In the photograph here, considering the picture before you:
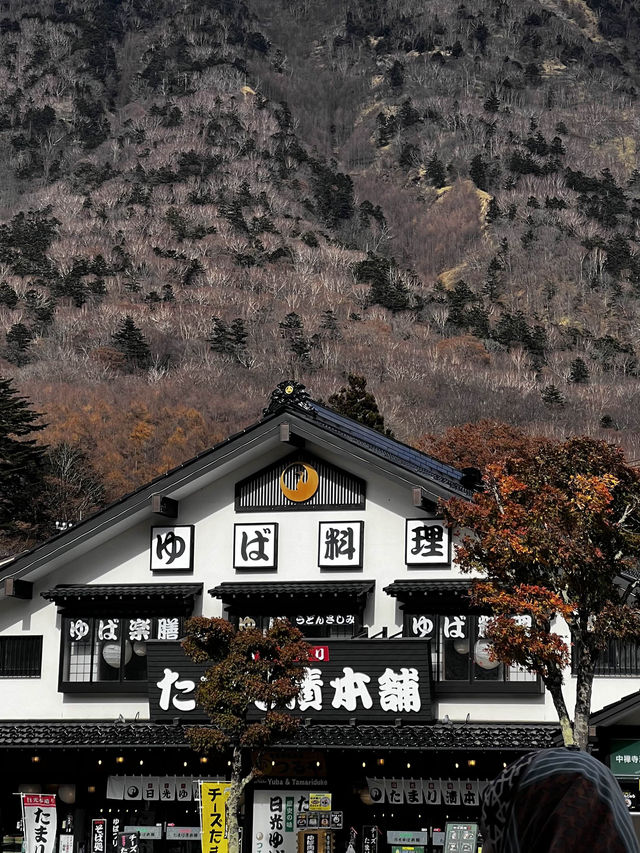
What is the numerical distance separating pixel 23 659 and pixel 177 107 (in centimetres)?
17088

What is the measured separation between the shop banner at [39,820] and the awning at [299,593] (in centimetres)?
495

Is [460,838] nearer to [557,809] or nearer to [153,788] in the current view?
[153,788]

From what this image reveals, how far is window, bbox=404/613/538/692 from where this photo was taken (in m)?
22.4

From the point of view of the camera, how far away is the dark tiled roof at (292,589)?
2273 centimetres

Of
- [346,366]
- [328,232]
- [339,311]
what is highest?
[328,232]

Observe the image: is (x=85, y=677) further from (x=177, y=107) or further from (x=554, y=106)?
(x=554, y=106)

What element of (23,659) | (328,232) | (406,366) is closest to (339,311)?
(406,366)

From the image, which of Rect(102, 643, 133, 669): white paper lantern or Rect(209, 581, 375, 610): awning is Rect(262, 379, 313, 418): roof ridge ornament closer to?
Rect(209, 581, 375, 610): awning

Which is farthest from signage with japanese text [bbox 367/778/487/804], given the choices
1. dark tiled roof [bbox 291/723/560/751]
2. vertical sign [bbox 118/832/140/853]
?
vertical sign [bbox 118/832/140/853]

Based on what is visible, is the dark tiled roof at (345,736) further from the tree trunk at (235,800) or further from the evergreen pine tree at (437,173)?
the evergreen pine tree at (437,173)

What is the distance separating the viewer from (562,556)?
57.5 feet

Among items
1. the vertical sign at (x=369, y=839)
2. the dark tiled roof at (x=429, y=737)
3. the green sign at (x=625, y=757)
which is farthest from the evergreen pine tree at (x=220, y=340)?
the green sign at (x=625, y=757)

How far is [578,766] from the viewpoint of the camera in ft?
11.7

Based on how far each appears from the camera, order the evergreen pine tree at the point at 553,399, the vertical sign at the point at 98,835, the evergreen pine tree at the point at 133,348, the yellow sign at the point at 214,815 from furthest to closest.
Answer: the evergreen pine tree at the point at 133,348
the evergreen pine tree at the point at 553,399
the vertical sign at the point at 98,835
the yellow sign at the point at 214,815
